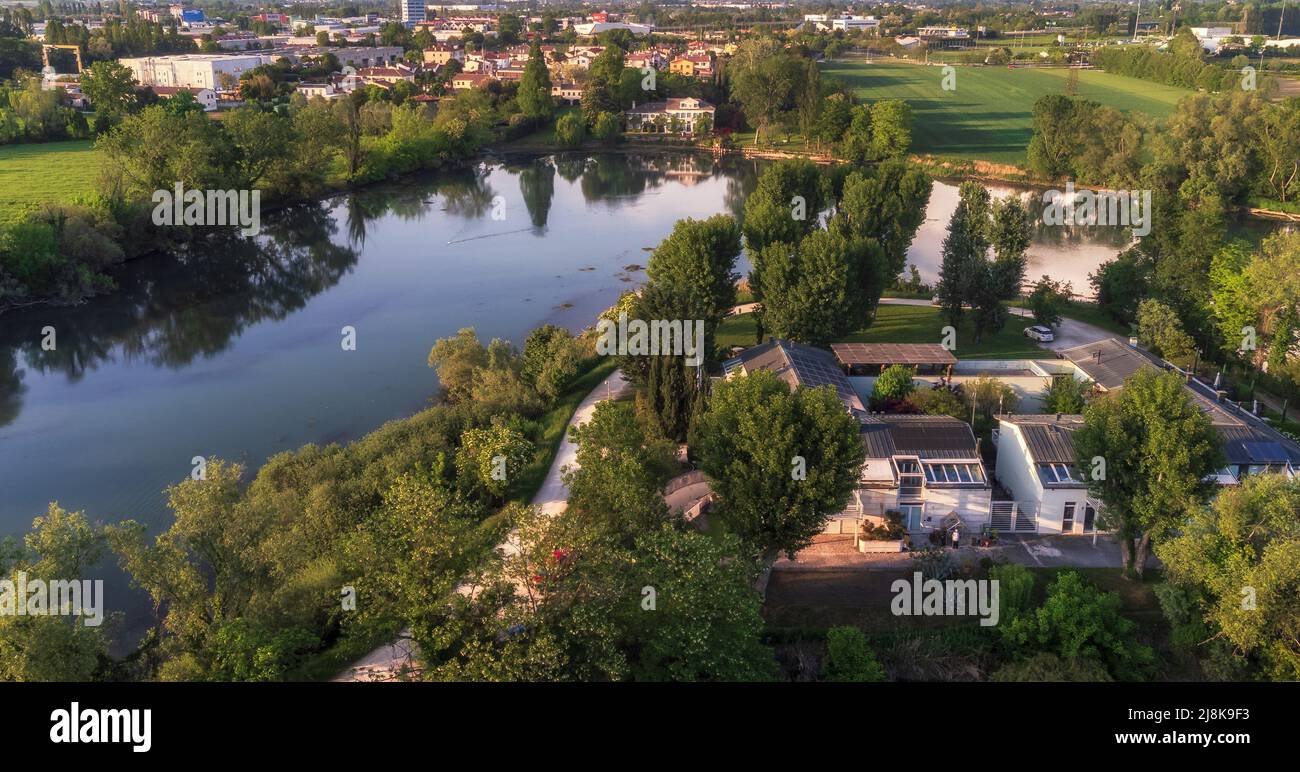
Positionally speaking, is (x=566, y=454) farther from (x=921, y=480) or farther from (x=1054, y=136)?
(x=1054, y=136)

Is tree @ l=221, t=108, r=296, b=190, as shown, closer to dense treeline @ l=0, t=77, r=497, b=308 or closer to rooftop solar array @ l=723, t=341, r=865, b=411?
dense treeline @ l=0, t=77, r=497, b=308

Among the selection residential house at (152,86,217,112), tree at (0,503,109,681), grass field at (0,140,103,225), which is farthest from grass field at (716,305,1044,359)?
residential house at (152,86,217,112)

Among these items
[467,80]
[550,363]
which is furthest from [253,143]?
[467,80]

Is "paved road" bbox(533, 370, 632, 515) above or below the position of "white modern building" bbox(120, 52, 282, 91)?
below

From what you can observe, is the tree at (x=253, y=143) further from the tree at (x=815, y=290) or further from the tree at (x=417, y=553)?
the tree at (x=417, y=553)

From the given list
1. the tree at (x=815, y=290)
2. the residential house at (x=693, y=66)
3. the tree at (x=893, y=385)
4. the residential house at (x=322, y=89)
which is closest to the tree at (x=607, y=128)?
the residential house at (x=693, y=66)

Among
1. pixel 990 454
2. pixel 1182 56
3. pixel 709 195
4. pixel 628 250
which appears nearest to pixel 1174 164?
pixel 709 195
